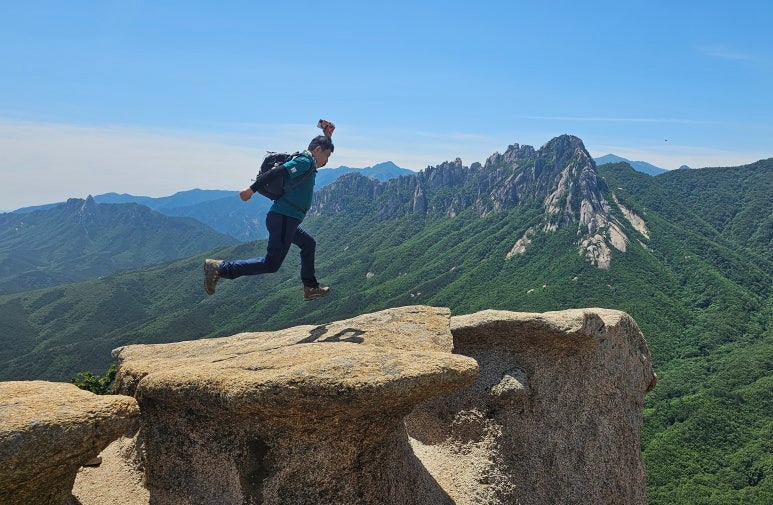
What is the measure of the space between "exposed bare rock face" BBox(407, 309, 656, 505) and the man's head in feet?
19.4

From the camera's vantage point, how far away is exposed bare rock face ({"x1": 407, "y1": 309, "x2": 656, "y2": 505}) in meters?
12.0

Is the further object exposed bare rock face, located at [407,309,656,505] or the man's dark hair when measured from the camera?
exposed bare rock face, located at [407,309,656,505]

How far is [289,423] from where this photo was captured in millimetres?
8047

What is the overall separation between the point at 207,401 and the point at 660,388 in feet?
503

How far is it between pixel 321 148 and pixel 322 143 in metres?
0.12

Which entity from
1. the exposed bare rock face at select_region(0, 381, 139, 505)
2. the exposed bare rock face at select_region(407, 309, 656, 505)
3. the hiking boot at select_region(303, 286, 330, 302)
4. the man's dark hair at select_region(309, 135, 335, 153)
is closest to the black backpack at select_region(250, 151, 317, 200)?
the man's dark hair at select_region(309, 135, 335, 153)

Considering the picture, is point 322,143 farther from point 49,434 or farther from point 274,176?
point 49,434

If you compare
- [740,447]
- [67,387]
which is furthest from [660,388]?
[67,387]

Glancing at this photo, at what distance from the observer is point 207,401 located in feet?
27.0

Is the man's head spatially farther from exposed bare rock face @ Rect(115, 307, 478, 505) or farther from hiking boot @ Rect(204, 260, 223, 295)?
exposed bare rock face @ Rect(115, 307, 478, 505)

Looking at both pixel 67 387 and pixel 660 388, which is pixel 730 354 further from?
pixel 67 387

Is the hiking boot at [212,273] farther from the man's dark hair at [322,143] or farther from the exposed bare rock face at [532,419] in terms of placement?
the exposed bare rock face at [532,419]

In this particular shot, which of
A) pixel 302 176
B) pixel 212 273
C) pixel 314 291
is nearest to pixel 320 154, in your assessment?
pixel 302 176

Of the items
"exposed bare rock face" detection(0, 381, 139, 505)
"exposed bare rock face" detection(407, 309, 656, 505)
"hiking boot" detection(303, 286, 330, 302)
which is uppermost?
"hiking boot" detection(303, 286, 330, 302)
